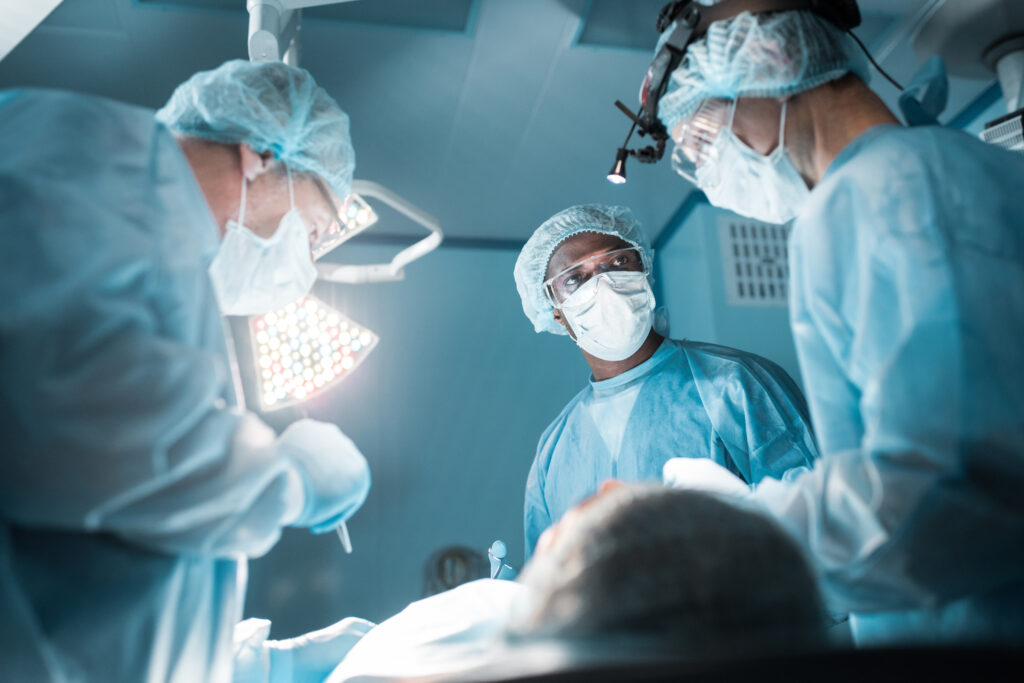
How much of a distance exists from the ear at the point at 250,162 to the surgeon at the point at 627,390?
38.0 inches

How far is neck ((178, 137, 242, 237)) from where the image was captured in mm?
1407

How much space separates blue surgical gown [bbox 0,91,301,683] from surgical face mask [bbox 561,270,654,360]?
3.82 ft

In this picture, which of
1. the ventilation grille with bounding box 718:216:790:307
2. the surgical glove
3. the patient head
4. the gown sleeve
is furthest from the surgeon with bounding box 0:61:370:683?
the ventilation grille with bounding box 718:216:790:307

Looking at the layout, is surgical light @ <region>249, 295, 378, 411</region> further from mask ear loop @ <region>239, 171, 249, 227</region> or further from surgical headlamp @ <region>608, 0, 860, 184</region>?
surgical headlamp @ <region>608, 0, 860, 184</region>

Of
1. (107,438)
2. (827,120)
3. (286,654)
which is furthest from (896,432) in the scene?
(286,654)

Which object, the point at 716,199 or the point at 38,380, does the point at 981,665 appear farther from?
the point at 716,199

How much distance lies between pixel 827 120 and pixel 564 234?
105cm

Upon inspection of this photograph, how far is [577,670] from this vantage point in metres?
0.53

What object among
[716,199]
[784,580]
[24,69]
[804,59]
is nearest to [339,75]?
[24,69]

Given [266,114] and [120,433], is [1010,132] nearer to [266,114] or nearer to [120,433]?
[266,114]

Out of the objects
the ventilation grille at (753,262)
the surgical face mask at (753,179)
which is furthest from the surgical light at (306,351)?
the ventilation grille at (753,262)

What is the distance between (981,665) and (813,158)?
95 cm

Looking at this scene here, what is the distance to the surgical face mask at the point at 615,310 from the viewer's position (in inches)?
79.8

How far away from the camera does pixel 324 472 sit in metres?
1.16
